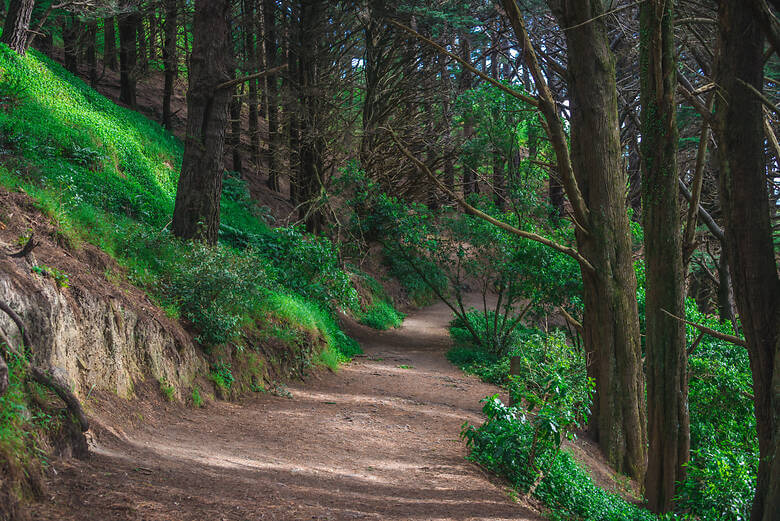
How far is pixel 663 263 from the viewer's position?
6.96 m

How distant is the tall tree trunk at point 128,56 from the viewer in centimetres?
1853

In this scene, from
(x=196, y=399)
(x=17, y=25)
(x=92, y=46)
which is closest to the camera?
(x=196, y=399)

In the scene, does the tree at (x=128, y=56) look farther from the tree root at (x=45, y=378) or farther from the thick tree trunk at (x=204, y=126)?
the tree root at (x=45, y=378)

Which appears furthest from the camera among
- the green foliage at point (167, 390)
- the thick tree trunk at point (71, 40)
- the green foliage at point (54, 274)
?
the thick tree trunk at point (71, 40)

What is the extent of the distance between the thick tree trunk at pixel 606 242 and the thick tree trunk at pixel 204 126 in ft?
18.1

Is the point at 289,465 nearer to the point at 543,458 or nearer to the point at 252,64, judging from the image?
the point at 543,458

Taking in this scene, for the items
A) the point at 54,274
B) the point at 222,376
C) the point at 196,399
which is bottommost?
the point at 196,399

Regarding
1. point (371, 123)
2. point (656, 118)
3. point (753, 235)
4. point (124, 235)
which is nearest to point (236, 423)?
point (124, 235)

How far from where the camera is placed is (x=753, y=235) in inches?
175

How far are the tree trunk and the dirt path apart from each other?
962cm

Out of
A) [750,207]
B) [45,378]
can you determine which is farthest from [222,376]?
[750,207]

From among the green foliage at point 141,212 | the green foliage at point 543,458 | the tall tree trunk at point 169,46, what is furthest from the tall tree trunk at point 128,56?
the green foliage at point 543,458

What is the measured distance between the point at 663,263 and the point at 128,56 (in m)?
19.2

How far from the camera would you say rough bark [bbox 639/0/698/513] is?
6.89m
